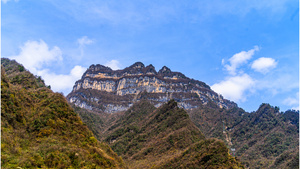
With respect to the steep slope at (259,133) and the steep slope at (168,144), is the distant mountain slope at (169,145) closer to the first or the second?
the steep slope at (168,144)

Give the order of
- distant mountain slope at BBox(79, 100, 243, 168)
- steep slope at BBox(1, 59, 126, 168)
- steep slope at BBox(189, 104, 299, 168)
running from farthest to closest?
steep slope at BBox(189, 104, 299, 168), distant mountain slope at BBox(79, 100, 243, 168), steep slope at BBox(1, 59, 126, 168)

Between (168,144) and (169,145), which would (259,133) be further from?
(169,145)

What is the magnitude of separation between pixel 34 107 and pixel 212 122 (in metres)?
146

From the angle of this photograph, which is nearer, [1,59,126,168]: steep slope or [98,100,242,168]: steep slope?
[1,59,126,168]: steep slope

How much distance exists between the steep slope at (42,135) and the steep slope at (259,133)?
7086 cm

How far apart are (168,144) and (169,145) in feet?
2.38

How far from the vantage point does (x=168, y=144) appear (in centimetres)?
7825

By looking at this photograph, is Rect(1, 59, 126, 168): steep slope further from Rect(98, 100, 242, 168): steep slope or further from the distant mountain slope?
Rect(98, 100, 242, 168): steep slope

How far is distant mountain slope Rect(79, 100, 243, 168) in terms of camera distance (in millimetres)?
51438

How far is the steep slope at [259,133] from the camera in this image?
92500 millimetres

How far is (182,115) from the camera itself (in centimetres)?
9725

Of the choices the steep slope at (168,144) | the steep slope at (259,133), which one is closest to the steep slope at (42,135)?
the steep slope at (168,144)

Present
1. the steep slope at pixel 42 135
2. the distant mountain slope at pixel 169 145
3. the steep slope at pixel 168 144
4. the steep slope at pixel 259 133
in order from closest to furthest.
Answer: the steep slope at pixel 42 135 → the distant mountain slope at pixel 169 145 → the steep slope at pixel 168 144 → the steep slope at pixel 259 133

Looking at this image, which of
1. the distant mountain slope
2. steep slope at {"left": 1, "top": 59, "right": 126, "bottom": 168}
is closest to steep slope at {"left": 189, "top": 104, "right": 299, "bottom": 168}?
the distant mountain slope
